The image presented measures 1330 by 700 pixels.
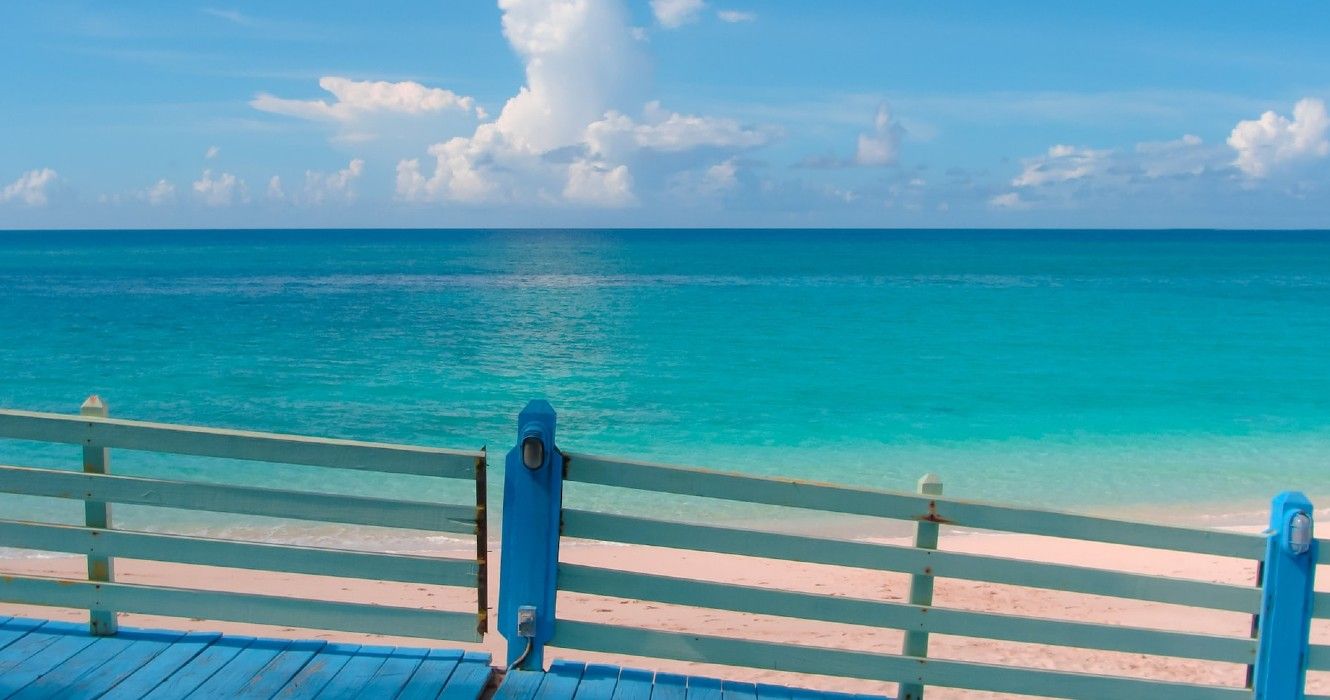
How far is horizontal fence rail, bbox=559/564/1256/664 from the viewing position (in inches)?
174

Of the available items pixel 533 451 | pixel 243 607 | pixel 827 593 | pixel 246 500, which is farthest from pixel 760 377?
pixel 533 451

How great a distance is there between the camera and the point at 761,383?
2789 centimetres

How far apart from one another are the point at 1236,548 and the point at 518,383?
2342cm

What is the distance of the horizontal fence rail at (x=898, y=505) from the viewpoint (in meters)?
4.31

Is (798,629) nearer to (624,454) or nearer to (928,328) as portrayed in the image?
(624,454)

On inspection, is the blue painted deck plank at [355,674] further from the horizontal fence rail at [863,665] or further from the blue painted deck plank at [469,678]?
the horizontal fence rail at [863,665]

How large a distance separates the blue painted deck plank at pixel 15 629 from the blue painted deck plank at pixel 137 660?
455mm

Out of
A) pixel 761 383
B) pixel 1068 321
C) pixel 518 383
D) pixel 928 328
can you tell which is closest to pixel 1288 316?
pixel 1068 321

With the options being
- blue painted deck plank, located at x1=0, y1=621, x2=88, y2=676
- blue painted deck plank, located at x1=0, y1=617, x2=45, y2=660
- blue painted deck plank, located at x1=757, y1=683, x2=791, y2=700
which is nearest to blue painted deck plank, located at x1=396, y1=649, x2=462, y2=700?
blue painted deck plank, located at x1=757, y1=683, x2=791, y2=700

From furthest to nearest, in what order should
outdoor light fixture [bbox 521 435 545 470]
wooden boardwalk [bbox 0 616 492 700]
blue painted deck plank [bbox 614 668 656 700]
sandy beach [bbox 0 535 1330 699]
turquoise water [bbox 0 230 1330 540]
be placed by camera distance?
turquoise water [bbox 0 230 1330 540] < sandy beach [bbox 0 535 1330 699] < blue painted deck plank [bbox 614 668 656 700] < wooden boardwalk [bbox 0 616 492 700] < outdoor light fixture [bbox 521 435 545 470]

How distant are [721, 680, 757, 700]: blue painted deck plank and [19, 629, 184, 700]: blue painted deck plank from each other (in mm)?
2624

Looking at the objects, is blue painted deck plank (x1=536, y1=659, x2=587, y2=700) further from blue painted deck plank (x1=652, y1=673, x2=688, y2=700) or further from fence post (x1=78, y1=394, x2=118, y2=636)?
fence post (x1=78, y1=394, x2=118, y2=636)

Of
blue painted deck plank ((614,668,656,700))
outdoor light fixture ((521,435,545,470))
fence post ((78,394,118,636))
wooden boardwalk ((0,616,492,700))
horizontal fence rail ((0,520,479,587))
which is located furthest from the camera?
fence post ((78,394,118,636))

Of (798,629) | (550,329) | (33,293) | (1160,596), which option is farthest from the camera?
(33,293)
